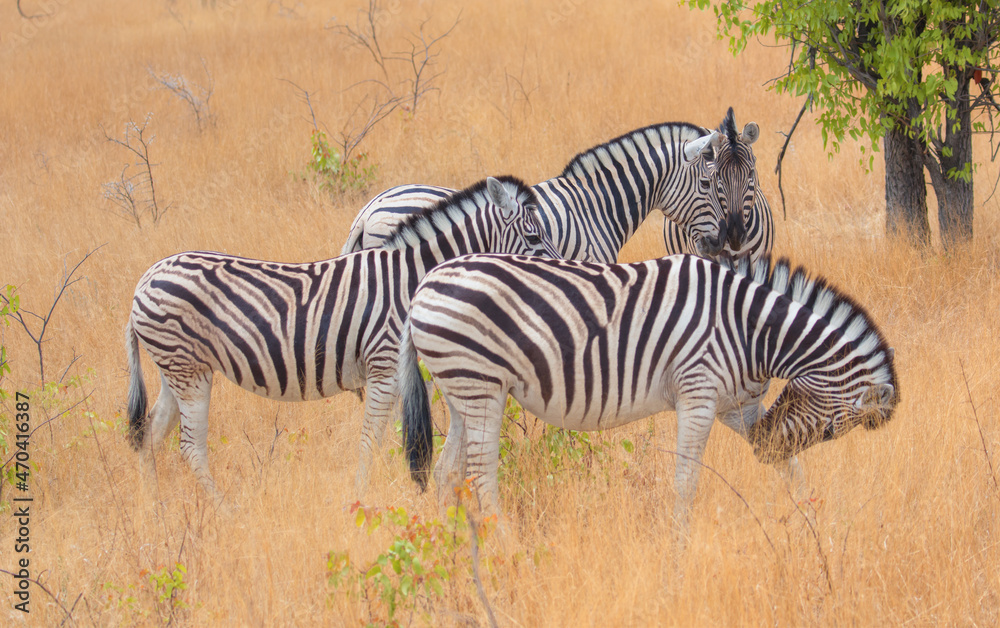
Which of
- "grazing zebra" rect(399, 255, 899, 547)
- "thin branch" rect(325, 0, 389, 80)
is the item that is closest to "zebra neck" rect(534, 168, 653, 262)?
"grazing zebra" rect(399, 255, 899, 547)

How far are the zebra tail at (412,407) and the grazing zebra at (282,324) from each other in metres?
0.52

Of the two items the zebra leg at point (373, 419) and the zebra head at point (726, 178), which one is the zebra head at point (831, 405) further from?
the zebra head at point (726, 178)

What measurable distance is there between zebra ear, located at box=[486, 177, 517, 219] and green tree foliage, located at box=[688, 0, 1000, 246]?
276 cm

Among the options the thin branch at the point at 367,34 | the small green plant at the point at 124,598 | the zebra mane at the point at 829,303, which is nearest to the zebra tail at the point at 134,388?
the small green plant at the point at 124,598

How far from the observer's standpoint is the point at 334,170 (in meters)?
9.70

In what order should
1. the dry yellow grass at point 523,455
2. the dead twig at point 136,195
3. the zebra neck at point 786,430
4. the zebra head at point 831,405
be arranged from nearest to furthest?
the dry yellow grass at point 523,455
the zebra head at point 831,405
the zebra neck at point 786,430
the dead twig at point 136,195

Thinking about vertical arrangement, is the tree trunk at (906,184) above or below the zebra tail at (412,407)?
above

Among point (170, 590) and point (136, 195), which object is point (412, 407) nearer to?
point (170, 590)

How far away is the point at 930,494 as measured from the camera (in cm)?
369

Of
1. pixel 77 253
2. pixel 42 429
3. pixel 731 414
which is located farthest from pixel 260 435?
pixel 77 253

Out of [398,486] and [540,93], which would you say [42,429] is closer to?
[398,486]

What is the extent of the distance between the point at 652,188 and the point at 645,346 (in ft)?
8.84

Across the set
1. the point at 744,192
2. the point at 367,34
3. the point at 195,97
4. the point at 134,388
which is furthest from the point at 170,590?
the point at 367,34

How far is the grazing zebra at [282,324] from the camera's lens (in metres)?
4.26
